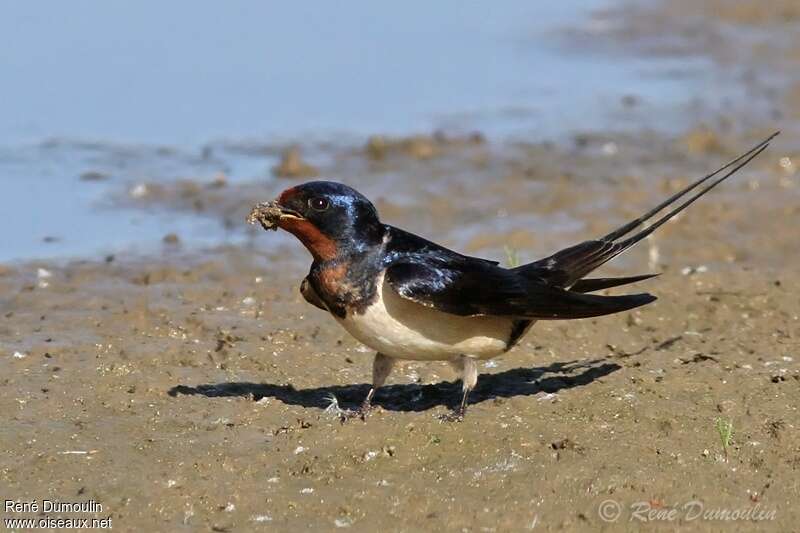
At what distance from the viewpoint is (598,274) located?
330 inches

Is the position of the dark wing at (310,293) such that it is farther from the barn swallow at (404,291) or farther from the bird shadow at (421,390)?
the bird shadow at (421,390)

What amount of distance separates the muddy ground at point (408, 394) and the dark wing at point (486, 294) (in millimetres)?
391

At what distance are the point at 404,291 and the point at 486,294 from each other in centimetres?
36

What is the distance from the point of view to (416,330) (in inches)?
221

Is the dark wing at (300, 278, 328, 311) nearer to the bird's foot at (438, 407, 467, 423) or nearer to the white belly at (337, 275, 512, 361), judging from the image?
the white belly at (337, 275, 512, 361)

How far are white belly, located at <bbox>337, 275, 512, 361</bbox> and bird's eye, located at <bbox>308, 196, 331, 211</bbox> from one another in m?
0.34

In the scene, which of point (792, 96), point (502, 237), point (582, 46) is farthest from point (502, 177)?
point (582, 46)

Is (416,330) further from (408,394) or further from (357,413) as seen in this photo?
(408,394)

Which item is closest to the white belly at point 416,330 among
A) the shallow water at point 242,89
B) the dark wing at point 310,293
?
the dark wing at point 310,293

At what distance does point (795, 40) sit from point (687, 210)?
4953mm

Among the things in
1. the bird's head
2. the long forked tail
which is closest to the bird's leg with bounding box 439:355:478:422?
the long forked tail

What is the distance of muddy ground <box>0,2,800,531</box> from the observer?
201 inches

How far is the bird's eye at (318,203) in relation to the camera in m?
5.61

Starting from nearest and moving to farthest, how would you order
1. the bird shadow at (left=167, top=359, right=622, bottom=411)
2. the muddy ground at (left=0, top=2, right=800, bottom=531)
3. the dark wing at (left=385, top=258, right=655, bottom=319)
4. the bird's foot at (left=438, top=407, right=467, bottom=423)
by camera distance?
the muddy ground at (left=0, top=2, right=800, bottom=531) → the dark wing at (left=385, top=258, right=655, bottom=319) → the bird's foot at (left=438, top=407, right=467, bottom=423) → the bird shadow at (left=167, top=359, right=622, bottom=411)
